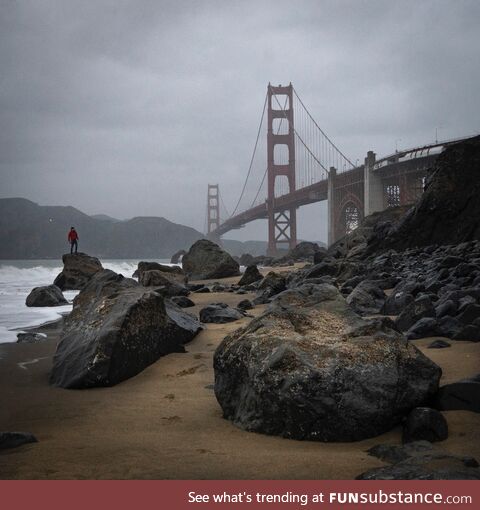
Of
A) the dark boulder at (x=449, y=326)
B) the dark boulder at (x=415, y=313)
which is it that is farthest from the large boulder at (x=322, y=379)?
the dark boulder at (x=415, y=313)

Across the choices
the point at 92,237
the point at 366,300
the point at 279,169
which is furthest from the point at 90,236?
the point at 366,300

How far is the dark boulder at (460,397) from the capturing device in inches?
91.0

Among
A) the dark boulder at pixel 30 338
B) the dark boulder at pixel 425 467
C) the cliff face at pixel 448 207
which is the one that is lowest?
the dark boulder at pixel 30 338

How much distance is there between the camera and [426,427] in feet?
6.92

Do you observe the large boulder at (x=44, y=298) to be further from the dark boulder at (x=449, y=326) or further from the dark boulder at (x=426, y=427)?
the dark boulder at (x=426, y=427)

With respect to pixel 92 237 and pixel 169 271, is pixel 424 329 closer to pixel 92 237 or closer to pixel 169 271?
pixel 169 271

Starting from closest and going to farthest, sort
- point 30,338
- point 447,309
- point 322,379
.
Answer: point 322,379 → point 447,309 → point 30,338

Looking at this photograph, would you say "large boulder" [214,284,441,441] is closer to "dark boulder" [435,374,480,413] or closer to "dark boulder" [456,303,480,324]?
"dark boulder" [435,374,480,413]

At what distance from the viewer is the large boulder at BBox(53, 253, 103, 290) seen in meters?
14.6

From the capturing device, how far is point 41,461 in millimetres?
1947

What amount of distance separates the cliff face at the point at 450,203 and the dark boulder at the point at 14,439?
10.4 meters

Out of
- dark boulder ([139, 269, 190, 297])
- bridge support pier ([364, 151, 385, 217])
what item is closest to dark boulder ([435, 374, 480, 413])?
dark boulder ([139, 269, 190, 297])

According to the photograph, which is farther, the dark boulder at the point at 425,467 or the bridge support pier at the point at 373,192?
the bridge support pier at the point at 373,192

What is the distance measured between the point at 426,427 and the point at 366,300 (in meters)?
3.70
